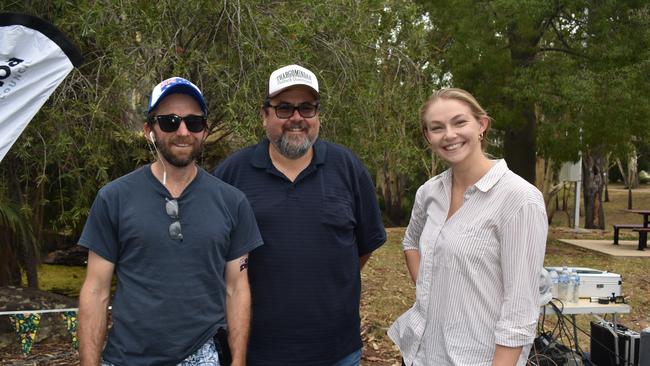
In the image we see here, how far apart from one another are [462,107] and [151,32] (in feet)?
13.2

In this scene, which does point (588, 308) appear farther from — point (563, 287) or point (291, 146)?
A: point (291, 146)

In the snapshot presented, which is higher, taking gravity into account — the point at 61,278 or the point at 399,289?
the point at 399,289

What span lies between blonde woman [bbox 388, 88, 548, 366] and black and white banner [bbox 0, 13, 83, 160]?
3588mm

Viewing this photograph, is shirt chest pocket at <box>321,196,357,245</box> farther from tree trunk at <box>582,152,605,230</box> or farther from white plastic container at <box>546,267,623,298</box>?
tree trunk at <box>582,152,605,230</box>

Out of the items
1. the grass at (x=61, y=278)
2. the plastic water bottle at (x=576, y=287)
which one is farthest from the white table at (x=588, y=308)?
the grass at (x=61, y=278)

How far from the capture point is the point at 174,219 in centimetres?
264

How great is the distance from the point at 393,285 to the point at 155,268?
27.6 feet

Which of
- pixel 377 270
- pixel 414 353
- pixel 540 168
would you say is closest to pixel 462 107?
pixel 414 353

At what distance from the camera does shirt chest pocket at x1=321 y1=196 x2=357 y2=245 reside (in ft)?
10.2

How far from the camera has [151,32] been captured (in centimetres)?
597

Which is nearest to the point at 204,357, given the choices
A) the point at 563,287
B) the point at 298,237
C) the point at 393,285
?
the point at 298,237

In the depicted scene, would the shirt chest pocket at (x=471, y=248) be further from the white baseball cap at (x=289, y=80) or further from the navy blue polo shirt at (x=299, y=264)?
the white baseball cap at (x=289, y=80)

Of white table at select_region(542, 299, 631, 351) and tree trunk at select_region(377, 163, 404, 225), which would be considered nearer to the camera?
white table at select_region(542, 299, 631, 351)

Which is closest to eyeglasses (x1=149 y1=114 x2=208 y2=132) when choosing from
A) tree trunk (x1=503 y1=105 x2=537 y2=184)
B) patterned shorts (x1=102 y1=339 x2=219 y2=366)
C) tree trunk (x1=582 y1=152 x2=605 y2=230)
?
patterned shorts (x1=102 y1=339 x2=219 y2=366)
